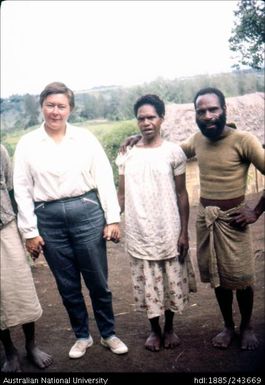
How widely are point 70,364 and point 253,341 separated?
1.48 m

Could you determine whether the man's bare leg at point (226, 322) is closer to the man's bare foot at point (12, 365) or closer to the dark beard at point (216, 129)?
the dark beard at point (216, 129)

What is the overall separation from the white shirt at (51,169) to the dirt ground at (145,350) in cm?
115

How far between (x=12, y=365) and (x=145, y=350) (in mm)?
1061

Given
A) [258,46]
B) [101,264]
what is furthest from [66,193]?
[258,46]

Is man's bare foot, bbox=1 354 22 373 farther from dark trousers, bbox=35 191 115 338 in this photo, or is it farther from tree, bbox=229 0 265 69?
tree, bbox=229 0 265 69

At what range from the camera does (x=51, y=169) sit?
284 cm

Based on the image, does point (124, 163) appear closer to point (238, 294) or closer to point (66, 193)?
point (66, 193)

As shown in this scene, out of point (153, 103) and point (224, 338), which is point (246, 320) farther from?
point (153, 103)

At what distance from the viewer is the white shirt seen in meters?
2.87

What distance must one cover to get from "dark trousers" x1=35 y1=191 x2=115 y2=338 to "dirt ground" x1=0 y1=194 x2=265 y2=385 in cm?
33

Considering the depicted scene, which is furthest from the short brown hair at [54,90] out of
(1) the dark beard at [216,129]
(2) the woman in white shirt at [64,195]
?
(1) the dark beard at [216,129]

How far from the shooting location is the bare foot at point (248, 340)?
10.4ft

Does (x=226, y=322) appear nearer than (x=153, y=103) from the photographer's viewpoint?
No

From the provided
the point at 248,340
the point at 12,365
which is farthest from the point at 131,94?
Answer: the point at 12,365
